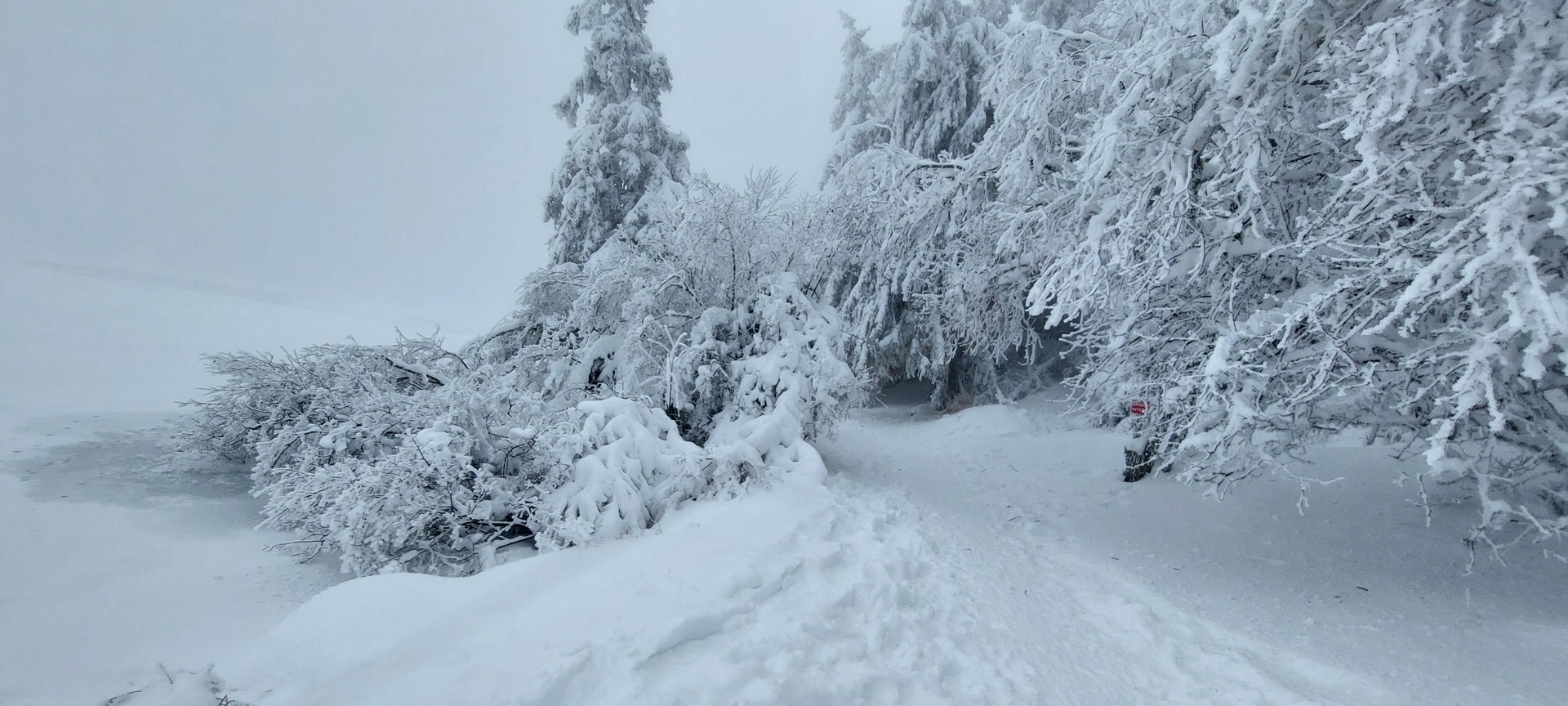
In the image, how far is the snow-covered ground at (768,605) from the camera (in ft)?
8.16

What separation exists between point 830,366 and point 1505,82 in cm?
477

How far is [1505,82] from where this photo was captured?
281 centimetres

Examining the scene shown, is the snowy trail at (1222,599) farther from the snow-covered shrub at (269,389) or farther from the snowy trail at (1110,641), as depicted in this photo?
the snow-covered shrub at (269,389)

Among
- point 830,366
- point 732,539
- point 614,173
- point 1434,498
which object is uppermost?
point 614,173

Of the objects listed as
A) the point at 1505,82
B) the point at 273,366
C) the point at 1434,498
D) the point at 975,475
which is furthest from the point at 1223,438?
the point at 273,366

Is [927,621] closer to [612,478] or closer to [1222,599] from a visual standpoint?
[612,478]

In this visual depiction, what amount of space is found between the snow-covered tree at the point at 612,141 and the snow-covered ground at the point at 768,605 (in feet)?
22.9

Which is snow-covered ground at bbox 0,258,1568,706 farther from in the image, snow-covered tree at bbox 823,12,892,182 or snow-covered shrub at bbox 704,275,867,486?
snow-covered tree at bbox 823,12,892,182

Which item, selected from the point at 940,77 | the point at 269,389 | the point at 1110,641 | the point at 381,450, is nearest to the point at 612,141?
the point at 940,77

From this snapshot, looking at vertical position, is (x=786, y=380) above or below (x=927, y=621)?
above

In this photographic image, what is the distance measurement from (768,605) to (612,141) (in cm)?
1092

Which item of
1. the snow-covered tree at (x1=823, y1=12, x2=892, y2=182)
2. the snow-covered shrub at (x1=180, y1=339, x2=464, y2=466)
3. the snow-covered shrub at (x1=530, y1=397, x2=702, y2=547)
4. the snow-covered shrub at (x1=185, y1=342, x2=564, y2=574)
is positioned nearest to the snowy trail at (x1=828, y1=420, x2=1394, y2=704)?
the snow-covered shrub at (x1=530, y1=397, x2=702, y2=547)

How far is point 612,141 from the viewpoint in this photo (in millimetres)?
11992

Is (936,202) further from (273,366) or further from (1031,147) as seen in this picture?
(273,366)
